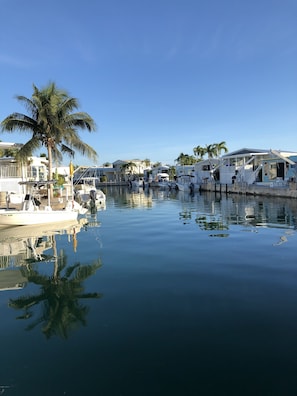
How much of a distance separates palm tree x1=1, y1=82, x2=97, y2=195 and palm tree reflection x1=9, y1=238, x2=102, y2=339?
59.8 feet

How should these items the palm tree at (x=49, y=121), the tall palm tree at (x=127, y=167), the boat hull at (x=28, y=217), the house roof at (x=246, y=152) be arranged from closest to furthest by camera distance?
1. the boat hull at (x=28, y=217)
2. the palm tree at (x=49, y=121)
3. the house roof at (x=246, y=152)
4. the tall palm tree at (x=127, y=167)

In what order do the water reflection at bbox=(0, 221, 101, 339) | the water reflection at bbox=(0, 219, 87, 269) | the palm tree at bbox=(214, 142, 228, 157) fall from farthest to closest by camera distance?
the palm tree at bbox=(214, 142, 228, 157) → the water reflection at bbox=(0, 219, 87, 269) → the water reflection at bbox=(0, 221, 101, 339)

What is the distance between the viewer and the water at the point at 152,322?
4.51m

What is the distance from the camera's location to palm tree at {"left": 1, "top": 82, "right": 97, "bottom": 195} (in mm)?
26172

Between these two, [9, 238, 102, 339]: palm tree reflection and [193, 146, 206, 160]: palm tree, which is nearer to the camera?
[9, 238, 102, 339]: palm tree reflection

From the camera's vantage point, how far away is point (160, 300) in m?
7.38

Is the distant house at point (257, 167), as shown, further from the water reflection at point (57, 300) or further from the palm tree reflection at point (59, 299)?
the water reflection at point (57, 300)

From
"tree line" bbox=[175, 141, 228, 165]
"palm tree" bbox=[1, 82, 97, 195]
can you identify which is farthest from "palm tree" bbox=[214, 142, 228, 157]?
"palm tree" bbox=[1, 82, 97, 195]

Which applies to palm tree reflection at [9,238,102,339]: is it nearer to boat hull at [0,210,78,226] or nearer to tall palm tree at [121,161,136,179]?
boat hull at [0,210,78,226]

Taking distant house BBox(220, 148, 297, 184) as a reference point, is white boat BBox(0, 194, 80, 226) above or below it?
below

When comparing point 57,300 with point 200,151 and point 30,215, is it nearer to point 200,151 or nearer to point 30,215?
point 30,215

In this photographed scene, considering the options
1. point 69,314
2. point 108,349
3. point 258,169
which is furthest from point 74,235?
point 258,169

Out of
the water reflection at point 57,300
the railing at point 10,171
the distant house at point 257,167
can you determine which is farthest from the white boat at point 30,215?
the distant house at point 257,167

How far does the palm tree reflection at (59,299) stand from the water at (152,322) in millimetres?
29
